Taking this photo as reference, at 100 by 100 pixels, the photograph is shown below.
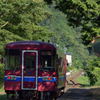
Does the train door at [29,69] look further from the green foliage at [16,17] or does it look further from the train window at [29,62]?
the green foliage at [16,17]

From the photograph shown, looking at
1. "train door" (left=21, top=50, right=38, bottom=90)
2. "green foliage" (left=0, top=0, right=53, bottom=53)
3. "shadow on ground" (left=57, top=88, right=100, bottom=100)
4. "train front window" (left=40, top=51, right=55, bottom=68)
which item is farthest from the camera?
"green foliage" (left=0, top=0, right=53, bottom=53)

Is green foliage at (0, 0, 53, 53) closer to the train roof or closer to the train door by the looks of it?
the train roof

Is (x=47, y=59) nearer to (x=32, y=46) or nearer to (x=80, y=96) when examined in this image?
(x=32, y=46)

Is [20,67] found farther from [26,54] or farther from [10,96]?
[10,96]

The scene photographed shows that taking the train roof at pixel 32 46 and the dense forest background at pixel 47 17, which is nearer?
the dense forest background at pixel 47 17

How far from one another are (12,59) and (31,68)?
109 centimetres

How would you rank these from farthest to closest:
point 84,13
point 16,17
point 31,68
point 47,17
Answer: point 47,17
point 16,17
point 31,68
point 84,13

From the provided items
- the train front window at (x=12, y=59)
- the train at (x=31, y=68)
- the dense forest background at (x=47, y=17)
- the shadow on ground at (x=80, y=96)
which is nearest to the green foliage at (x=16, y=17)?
the dense forest background at (x=47, y=17)

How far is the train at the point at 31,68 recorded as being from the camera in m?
18.4

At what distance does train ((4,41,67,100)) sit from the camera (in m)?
18.4

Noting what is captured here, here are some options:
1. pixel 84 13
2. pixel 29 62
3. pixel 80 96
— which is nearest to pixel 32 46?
pixel 29 62

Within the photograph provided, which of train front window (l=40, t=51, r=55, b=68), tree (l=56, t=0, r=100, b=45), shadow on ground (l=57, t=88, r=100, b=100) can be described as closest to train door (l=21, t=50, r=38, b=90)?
train front window (l=40, t=51, r=55, b=68)

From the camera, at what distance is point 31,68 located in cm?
1838

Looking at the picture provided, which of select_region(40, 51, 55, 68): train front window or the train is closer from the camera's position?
the train
